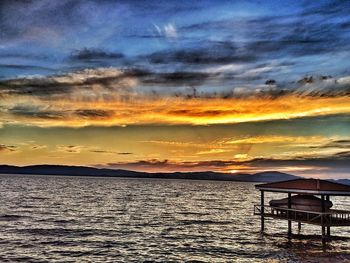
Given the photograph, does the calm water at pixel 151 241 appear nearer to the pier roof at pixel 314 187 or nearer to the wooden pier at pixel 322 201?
the wooden pier at pixel 322 201

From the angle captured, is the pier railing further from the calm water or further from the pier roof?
the calm water

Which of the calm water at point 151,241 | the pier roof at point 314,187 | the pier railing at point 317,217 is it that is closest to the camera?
the calm water at point 151,241

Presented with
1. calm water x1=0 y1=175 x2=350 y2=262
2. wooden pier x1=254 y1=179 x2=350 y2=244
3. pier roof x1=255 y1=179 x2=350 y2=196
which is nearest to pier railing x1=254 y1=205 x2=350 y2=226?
wooden pier x1=254 y1=179 x2=350 y2=244

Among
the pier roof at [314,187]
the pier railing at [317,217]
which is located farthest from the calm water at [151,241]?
the pier roof at [314,187]

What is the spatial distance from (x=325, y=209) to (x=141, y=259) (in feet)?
61.0

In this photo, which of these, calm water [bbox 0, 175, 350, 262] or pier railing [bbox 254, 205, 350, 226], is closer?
calm water [bbox 0, 175, 350, 262]

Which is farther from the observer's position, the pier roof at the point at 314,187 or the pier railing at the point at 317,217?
the pier railing at the point at 317,217

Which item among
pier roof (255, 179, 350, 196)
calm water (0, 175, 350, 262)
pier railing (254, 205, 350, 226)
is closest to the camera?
calm water (0, 175, 350, 262)

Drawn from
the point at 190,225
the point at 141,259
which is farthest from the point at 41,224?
the point at 141,259

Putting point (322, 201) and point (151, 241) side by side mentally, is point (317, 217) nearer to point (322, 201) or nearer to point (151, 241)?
point (322, 201)

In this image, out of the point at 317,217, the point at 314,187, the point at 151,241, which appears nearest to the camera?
the point at 314,187

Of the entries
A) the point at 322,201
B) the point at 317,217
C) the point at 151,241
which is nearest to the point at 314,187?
the point at 322,201

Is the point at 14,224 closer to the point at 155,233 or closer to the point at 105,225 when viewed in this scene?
the point at 105,225

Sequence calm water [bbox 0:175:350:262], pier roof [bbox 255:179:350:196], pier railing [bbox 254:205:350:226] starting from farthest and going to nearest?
pier railing [bbox 254:205:350:226], pier roof [bbox 255:179:350:196], calm water [bbox 0:175:350:262]
